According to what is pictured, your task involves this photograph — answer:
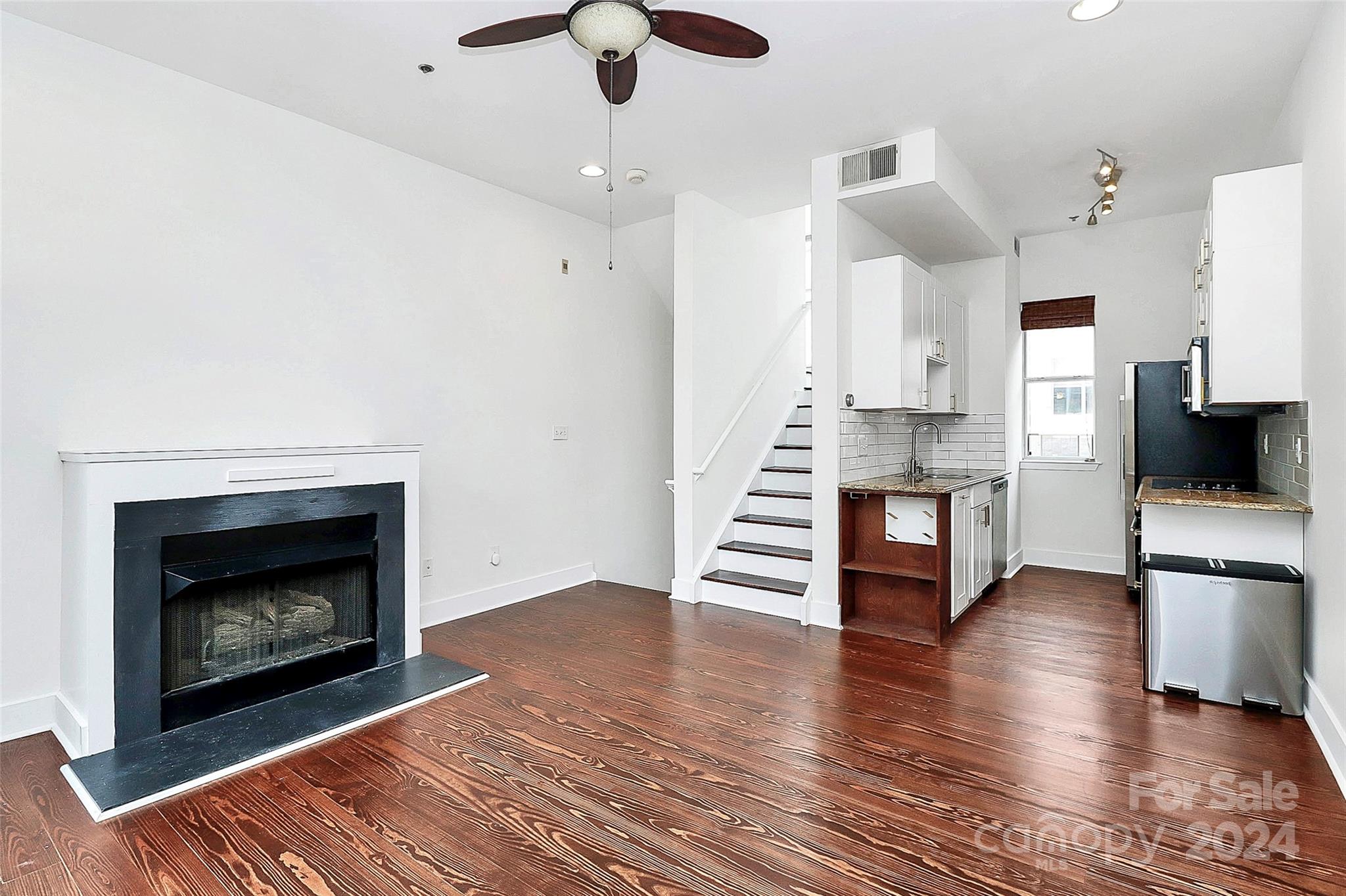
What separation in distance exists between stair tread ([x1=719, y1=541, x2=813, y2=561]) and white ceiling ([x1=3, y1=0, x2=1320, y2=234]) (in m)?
2.52

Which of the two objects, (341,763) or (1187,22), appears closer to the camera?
(341,763)

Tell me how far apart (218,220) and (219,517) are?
1.46 meters

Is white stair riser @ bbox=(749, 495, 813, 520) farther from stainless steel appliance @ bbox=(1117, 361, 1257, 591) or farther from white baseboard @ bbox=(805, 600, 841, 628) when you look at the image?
stainless steel appliance @ bbox=(1117, 361, 1257, 591)

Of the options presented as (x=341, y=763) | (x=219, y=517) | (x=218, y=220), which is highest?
(x=218, y=220)

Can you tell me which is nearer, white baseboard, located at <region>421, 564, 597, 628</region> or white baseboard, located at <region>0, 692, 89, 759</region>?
white baseboard, located at <region>0, 692, 89, 759</region>

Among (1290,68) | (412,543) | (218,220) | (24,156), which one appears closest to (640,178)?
(218,220)

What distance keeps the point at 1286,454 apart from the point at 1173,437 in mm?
1293

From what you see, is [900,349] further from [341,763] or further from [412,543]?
[341,763]

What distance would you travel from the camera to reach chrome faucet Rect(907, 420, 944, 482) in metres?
5.06

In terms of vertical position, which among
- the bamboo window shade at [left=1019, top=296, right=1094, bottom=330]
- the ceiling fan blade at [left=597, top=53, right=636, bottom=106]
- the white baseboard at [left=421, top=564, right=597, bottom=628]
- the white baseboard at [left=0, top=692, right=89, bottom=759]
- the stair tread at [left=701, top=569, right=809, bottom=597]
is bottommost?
the white baseboard at [left=0, top=692, right=89, bottom=759]

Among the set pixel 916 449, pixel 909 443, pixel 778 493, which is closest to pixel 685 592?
pixel 778 493

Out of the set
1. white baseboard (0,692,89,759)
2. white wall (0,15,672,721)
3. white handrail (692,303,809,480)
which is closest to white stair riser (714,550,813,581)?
white handrail (692,303,809,480)

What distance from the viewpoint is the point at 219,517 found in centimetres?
290

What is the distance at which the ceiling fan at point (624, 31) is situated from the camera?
2244mm
